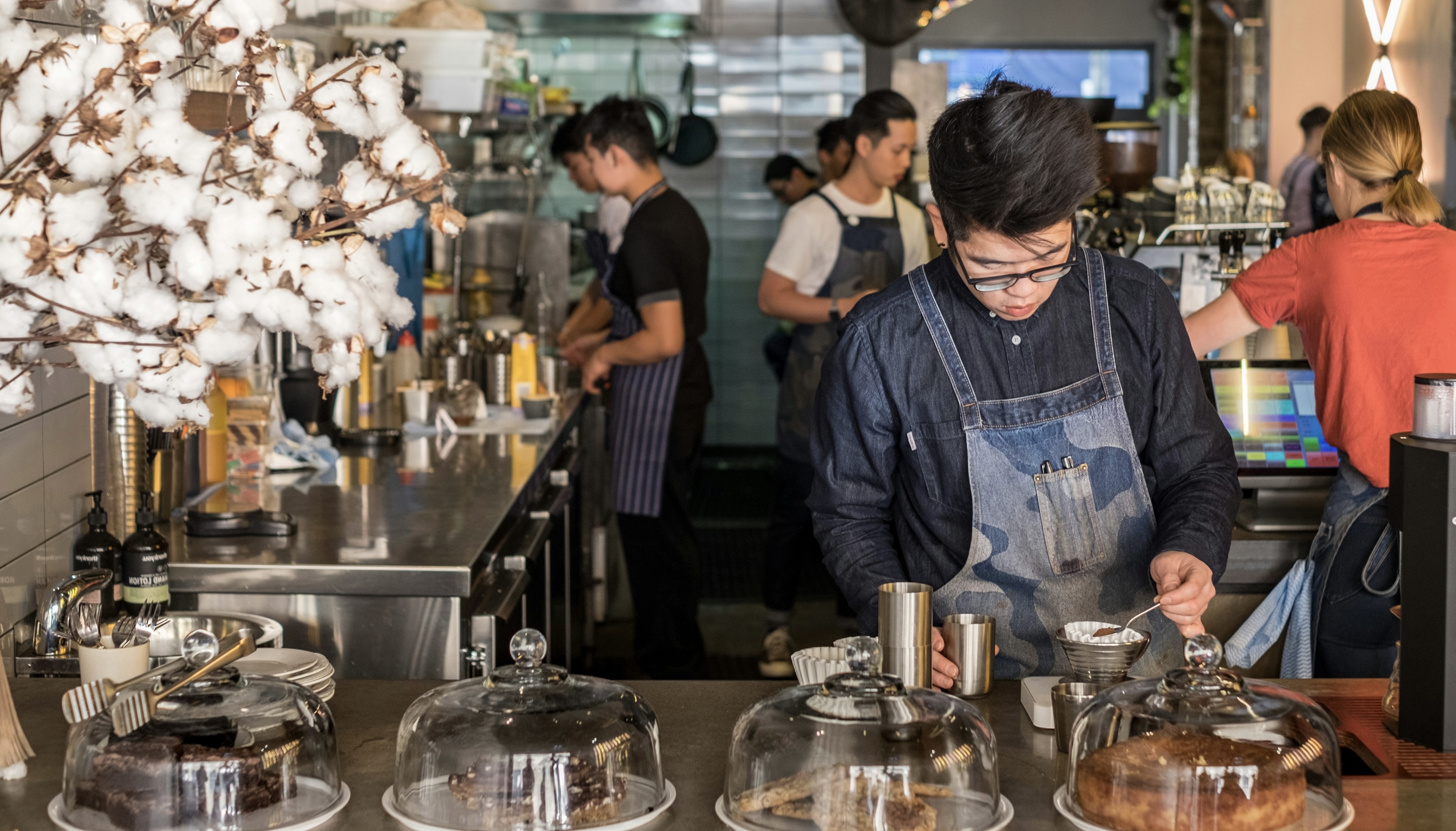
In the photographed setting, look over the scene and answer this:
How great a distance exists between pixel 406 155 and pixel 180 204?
0.70 feet

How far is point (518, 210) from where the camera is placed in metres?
8.01

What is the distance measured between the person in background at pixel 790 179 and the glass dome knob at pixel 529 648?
6934mm

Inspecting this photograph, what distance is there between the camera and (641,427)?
15.9 feet

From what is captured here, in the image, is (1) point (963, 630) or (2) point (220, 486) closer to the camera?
(1) point (963, 630)

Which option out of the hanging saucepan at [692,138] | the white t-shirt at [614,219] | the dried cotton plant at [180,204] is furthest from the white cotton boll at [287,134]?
the hanging saucepan at [692,138]

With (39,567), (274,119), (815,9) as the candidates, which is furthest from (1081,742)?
(815,9)

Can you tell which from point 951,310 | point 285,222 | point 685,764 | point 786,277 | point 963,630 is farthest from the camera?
point 786,277

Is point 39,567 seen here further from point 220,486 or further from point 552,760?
point 552,760

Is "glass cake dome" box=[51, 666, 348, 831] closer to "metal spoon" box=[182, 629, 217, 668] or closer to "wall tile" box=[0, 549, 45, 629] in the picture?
"metal spoon" box=[182, 629, 217, 668]

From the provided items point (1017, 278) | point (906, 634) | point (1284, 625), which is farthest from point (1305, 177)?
point (906, 634)

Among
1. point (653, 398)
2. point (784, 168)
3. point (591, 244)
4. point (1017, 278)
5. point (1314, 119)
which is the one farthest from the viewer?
point (784, 168)

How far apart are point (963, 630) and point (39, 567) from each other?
1.44 m

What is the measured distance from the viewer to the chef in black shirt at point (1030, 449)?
2.08 m

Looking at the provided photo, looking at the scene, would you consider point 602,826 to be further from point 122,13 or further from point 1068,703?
point 122,13
